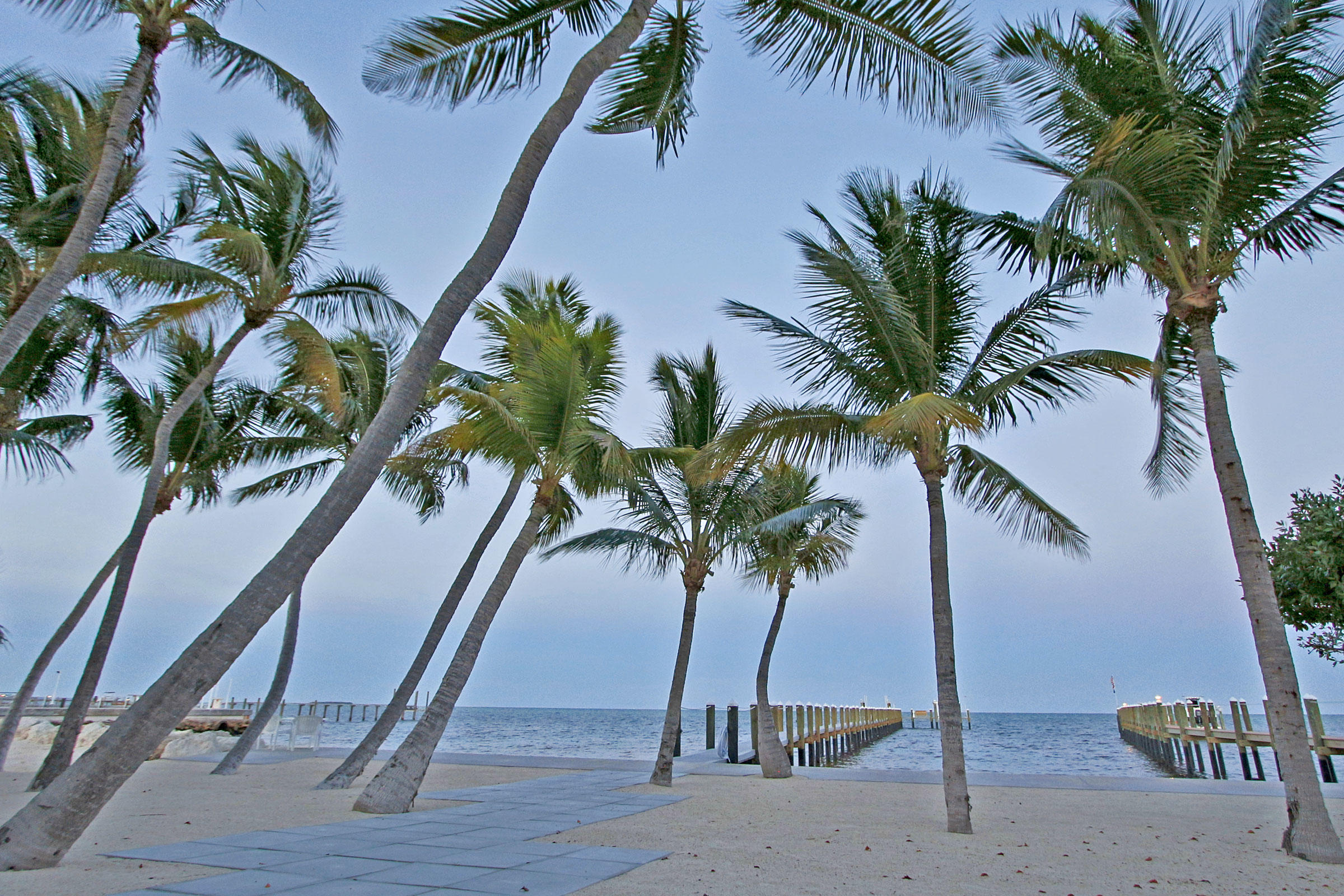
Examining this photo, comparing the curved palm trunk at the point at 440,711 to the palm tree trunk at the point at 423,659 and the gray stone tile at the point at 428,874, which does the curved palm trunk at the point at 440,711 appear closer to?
the palm tree trunk at the point at 423,659

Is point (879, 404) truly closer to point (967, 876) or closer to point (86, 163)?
point (967, 876)

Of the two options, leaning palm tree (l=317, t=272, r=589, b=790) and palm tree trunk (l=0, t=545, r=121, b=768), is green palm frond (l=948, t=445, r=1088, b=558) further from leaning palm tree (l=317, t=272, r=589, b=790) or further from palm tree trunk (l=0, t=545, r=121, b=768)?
palm tree trunk (l=0, t=545, r=121, b=768)

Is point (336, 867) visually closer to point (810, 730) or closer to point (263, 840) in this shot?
point (263, 840)

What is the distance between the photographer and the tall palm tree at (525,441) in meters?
8.49

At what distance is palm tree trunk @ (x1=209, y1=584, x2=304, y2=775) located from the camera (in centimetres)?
1210

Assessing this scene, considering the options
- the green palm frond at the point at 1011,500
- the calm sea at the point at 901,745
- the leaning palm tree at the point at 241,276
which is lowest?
the calm sea at the point at 901,745

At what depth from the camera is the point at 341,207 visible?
35.8 feet

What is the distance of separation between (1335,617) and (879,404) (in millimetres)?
7532

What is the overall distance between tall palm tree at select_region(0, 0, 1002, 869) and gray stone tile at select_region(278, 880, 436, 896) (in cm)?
125

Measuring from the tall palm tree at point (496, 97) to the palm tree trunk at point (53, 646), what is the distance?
7.76m

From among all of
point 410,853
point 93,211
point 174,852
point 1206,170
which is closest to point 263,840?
point 174,852

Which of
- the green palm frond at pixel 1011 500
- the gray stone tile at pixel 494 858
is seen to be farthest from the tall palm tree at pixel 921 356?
the gray stone tile at pixel 494 858

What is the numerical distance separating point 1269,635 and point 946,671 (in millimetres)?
2704

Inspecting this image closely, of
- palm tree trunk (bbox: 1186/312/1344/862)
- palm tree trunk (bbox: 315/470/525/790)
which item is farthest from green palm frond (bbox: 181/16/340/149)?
palm tree trunk (bbox: 1186/312/1344/862)
